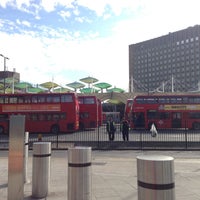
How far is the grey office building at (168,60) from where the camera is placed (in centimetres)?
11075

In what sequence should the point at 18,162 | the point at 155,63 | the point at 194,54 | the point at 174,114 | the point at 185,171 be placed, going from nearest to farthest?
the point at 18,162 → the point at 185,171 → the point at 174,114 → the point at 194,54 → the point at 155,63

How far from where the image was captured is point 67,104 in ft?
94.4

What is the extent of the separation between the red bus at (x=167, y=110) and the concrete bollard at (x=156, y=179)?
93.1 feet

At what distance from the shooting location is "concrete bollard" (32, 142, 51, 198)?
6.63 m

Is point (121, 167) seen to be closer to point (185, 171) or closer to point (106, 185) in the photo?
point (185, 171)

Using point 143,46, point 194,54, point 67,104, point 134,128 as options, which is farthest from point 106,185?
point 143,46

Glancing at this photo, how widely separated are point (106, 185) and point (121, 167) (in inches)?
121

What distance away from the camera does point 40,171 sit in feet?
22.0

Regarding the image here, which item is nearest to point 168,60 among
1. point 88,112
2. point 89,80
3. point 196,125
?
point 89,80

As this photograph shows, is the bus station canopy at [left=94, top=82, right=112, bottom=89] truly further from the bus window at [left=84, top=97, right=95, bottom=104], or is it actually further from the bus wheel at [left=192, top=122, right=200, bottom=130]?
the bus wheel at [left=192, top=122, right=200, bottom=130]

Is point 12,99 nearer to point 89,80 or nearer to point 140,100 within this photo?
point 140,100

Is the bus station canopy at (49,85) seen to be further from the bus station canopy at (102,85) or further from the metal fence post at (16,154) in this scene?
the metal fence post at (16,154)

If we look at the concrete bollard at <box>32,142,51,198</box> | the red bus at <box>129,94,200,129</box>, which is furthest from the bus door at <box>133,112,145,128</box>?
the concrete bollard at <box>32,142,51,198</box>

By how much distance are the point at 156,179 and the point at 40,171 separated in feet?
12.8
